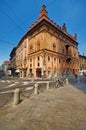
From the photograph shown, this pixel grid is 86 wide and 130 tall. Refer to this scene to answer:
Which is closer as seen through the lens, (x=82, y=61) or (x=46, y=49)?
(x=46, y=49)

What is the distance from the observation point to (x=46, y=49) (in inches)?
1457

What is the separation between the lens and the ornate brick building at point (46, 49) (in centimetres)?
3691

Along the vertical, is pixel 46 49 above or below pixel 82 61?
above

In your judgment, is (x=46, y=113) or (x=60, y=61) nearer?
(x=46, y=113)

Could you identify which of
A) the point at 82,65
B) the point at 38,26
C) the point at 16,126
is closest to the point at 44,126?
the point at 16,126

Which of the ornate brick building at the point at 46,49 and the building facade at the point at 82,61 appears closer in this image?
the ornate brick building at the point at 46,49

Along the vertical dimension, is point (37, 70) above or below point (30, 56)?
below

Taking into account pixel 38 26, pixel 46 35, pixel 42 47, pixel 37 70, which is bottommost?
pixel 37 70

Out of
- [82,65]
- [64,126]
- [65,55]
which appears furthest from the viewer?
[82,65]

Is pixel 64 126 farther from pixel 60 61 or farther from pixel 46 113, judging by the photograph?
pixel 60 61

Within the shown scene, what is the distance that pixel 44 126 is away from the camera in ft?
12.8

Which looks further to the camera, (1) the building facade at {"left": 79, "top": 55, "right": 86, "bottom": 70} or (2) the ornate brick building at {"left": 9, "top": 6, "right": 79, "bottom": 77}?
(1) the building facade at {"left": 79, "top": 55, "right": 86, "bottom": 70}

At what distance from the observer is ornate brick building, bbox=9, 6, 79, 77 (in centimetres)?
3691

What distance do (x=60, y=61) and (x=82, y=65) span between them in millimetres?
33247
